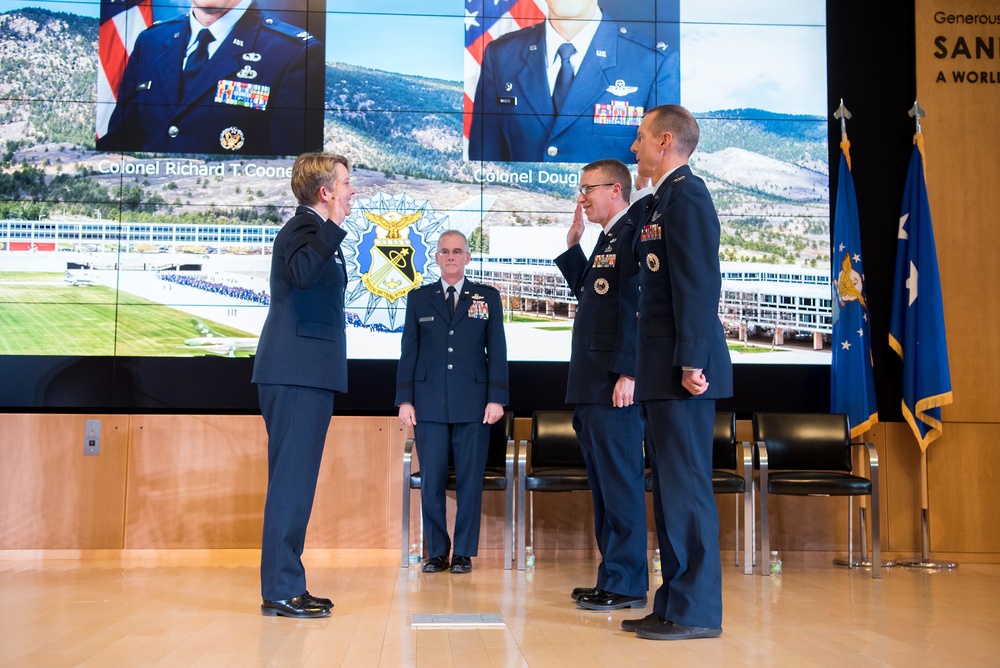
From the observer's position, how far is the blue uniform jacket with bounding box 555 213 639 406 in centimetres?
357

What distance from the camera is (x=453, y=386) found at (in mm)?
4887

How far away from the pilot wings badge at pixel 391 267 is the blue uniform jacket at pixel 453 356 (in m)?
0.67

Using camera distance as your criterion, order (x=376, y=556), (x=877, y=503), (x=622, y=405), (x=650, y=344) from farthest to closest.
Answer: (x=376, y=556)
(x=877, y=503)
(x=622, y=405)
(x=650, y=344)

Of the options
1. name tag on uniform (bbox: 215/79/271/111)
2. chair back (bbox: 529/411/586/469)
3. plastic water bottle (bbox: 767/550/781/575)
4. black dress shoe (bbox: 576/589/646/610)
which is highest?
name tag on uniform (bbox: 215/79/271/111)

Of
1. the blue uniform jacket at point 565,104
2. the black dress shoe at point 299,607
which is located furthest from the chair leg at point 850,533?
the black dress shoe at point 299,607

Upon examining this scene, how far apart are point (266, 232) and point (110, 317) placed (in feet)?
3.53

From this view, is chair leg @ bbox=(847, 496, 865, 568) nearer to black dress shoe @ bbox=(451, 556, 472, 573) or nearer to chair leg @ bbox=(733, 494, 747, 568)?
chair leg @ bbox=(733, 494, 747, 568)

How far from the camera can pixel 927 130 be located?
583 cm

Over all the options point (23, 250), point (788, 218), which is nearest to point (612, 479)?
point (788, 218)

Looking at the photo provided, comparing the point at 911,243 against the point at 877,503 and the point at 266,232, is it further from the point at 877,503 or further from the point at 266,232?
the point at 266,232

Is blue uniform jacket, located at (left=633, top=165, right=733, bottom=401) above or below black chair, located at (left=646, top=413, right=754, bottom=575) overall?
above

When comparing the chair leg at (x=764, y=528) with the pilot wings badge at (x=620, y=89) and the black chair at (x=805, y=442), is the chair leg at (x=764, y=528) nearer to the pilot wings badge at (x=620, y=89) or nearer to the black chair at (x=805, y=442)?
the black chair at (x=805, y=442)

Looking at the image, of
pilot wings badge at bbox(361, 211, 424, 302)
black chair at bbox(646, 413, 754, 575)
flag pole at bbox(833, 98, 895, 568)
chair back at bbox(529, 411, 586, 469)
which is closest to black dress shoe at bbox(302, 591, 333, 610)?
black chair at bbox(646, 413, 754, 575)

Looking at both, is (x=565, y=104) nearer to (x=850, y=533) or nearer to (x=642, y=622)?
(x=850, y=533)
